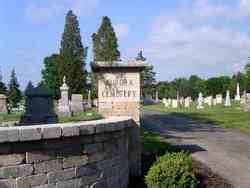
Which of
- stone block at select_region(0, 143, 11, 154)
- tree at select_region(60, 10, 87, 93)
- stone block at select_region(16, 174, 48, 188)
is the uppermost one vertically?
tree at select_region(60, 10, 87, 93)

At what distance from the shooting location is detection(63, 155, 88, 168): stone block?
6598 millimetres

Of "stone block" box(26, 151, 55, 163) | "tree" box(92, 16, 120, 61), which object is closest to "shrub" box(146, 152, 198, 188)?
"stone block" box(26, 151, 55, 163)

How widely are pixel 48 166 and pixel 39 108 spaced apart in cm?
1093

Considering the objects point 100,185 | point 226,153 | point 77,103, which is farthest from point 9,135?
point 77,103

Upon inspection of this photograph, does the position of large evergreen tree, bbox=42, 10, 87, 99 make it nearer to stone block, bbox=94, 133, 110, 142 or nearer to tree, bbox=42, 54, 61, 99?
tree, bbox=42, 54, 61, 99

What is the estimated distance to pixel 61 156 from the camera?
6.52 meters

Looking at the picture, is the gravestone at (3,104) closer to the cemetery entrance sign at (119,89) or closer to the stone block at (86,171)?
the cemetery entrance sign at (119,89)

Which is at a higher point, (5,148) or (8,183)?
(5,148)

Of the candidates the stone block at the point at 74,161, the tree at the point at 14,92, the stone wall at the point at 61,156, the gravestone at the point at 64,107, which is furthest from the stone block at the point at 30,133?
the tree at the point at 14,92

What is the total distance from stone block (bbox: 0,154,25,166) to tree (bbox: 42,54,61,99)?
6322 cm

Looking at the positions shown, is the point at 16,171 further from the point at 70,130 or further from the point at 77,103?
the point at 77,103

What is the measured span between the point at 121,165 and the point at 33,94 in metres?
9.30

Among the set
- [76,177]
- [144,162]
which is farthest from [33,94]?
[76,177]

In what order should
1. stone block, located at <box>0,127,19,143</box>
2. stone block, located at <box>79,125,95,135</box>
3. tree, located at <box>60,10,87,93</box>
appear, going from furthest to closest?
1. tree, located at <box>60,10,87,93</box>
2. stone block, located at <box>79,125,95,135</box>
3. stone block, located at <box>0,127,19,143</box>
